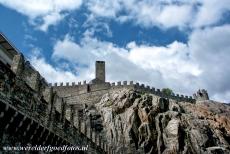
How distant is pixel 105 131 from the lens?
4456cm

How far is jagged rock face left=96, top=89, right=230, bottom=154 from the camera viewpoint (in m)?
43.0

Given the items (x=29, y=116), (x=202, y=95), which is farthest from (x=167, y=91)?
(x=29, y=116)

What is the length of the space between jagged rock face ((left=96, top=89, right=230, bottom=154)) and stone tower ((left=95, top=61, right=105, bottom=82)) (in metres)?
13.8

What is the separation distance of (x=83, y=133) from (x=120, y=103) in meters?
21.5

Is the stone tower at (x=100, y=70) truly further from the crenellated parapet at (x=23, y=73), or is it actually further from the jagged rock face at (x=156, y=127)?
the crenellated parapet at (x=23, y=73)

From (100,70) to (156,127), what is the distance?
85.8 ft

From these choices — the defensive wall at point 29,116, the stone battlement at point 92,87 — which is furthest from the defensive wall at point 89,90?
the defensive wall at point 29,116

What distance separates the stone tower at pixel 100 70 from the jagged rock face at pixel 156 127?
13771mm

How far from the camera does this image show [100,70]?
68438 millimetres

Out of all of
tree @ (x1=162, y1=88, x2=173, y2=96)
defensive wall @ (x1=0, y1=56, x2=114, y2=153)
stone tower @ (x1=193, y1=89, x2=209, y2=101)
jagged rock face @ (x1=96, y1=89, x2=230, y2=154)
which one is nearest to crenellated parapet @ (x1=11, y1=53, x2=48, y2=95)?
defensive wall @ (x1=0, y1=56, x2=114, y2=153)

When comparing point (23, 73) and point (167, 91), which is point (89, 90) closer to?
point (167, 91)

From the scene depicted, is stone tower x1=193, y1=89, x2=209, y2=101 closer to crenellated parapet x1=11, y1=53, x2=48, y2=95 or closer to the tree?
the tree

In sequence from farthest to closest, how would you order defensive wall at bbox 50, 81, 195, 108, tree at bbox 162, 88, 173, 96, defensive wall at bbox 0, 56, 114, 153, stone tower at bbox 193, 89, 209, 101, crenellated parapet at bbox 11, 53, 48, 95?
stone tower at bbox 193, 89, 209, 101 < tree at bbox 162, 88, 173, 96 < defensive wall at bbox 50, 81, 195, 108 < crenellated parapet at bbox 11, 53, 48, 95 < defensive wall at bbox 0, 56, 114, 153

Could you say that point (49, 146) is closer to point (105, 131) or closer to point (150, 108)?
point (105, 131)
